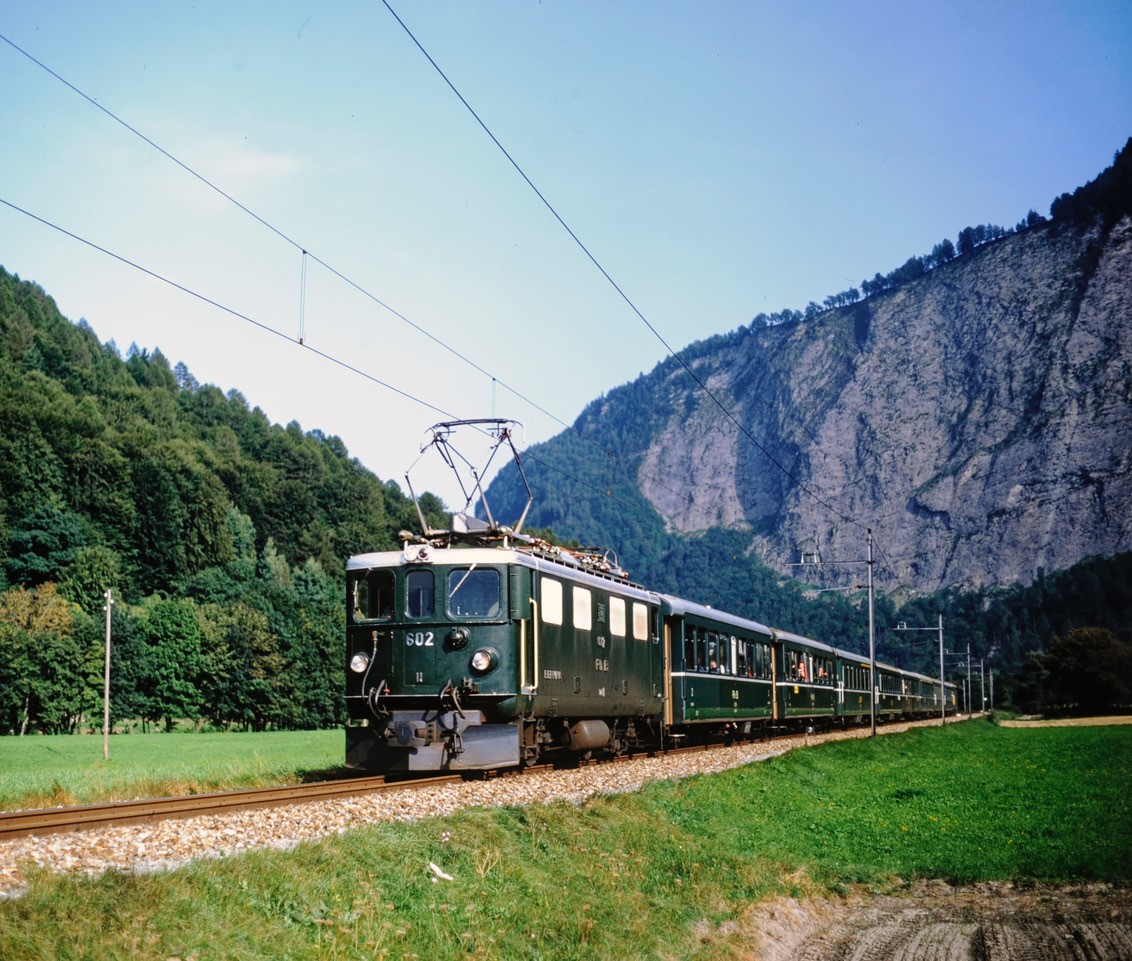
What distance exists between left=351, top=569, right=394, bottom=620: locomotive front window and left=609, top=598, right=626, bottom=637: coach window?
5.37 meters

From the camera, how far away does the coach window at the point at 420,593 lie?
20.4 metres

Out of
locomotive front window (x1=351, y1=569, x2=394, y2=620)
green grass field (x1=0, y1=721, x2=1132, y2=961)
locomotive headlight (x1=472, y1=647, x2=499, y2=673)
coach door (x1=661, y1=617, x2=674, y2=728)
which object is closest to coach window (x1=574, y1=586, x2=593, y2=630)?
locomotive headlight (x1=472, y1=647, x2=499, y2=673)

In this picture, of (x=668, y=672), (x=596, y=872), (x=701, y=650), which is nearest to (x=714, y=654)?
(x=701, y=650)

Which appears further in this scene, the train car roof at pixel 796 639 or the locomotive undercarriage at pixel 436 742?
the train car roof at pixel 796 639

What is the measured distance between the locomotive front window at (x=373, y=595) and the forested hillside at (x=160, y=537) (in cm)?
5018

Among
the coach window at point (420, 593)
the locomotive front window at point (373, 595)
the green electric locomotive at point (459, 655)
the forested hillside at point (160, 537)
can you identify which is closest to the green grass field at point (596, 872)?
the green electric locomotive at point (459, 655)

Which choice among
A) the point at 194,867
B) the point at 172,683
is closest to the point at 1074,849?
the point at 194,867

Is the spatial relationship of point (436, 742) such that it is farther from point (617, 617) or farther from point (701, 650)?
point (701, 650)

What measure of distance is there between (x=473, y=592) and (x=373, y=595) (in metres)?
1.86

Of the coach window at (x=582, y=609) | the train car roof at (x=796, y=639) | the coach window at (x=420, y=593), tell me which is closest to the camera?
the coach window at (x=420, y=593)

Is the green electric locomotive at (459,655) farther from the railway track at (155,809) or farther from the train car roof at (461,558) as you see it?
the railway track at (155,809)

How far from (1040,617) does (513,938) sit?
164 m

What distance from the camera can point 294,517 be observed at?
130625 millimetres

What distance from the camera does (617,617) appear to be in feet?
Answer: 82.4
